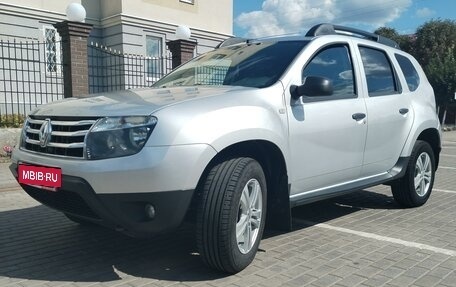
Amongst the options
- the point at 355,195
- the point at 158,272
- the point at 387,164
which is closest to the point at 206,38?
the point at 355,195

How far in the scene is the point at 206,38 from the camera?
20578 mm

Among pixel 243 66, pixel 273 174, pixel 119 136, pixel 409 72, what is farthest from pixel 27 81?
pixel 119 136

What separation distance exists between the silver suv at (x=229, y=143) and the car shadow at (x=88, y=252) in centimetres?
38

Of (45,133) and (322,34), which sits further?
(322,34)

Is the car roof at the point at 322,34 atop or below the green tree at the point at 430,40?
below

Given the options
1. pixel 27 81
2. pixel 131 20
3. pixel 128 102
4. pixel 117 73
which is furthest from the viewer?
pixel 131 20

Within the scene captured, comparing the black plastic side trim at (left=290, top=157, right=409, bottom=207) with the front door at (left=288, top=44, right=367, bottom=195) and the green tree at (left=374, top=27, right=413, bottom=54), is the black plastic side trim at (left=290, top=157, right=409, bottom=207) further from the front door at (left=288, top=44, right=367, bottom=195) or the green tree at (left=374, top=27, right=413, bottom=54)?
the green tree at (left=374, top=27, right=413, bottom=54)

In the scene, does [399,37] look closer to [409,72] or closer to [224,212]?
[409,72]

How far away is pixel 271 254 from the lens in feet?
13.1

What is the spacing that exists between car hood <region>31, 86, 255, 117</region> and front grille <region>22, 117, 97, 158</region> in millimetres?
51

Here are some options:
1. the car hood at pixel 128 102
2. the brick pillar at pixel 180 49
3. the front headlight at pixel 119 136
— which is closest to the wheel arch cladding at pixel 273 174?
the car hood at pixel 128 102

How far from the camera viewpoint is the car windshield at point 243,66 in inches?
161

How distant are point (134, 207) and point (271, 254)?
1380 millimetres

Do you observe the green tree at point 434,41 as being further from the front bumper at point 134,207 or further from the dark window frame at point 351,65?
the front bumper at point 134,207
